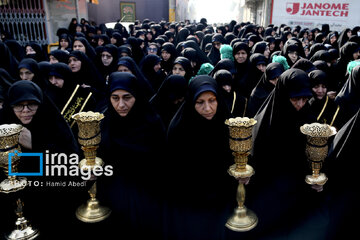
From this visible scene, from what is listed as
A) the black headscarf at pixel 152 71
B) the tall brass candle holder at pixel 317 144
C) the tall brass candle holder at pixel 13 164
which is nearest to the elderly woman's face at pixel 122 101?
the tall brass candle holder at pixel 13 164

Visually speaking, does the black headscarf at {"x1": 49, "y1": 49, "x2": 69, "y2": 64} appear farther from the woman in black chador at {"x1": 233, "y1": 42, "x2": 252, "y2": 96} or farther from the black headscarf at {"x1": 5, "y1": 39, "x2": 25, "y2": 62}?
the woman in black chador at {"x1": 233, "y1": 42, "x2": 252, "y2": 96}

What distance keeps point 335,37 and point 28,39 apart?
1020 cm

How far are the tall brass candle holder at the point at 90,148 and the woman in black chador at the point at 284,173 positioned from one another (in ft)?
3.87

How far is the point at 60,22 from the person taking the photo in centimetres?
1138

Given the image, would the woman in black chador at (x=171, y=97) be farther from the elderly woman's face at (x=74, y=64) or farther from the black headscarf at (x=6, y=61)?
the black headscarf at (x=6, y=61)

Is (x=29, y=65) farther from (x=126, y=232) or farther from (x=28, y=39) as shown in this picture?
(x=28, y=39)

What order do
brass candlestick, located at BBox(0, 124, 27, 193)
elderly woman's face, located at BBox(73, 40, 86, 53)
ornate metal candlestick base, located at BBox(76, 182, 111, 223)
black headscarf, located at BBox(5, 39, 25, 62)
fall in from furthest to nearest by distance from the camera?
black headscarf, located at BBox(5, 39, 25, 62) → elderly woman's face, located at BBox(73, 40, 86, 53) → ornate metal candlestick base, located at BBox(76, 182, 111, 223) → brass candlestick, located at BBox(0, 124, 27, 193)

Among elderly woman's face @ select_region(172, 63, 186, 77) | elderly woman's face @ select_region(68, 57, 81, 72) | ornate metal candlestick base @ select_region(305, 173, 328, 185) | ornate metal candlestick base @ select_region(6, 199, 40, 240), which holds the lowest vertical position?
ornate metal candlestick base @ select_region(6, 199, 40, 240)

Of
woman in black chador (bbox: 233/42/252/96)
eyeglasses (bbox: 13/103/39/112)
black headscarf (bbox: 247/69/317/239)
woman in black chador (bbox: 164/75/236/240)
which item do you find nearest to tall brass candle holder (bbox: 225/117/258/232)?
woman in black chador (bbox: 164/75/236/240)

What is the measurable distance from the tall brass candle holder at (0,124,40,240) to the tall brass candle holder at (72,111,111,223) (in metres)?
0.33

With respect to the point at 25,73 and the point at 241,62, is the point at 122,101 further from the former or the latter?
the point at 241,62

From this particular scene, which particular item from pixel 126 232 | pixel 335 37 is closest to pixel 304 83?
pixel 126 232

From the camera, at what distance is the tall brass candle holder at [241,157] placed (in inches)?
69.8

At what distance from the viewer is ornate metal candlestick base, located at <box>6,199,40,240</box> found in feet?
6.23
